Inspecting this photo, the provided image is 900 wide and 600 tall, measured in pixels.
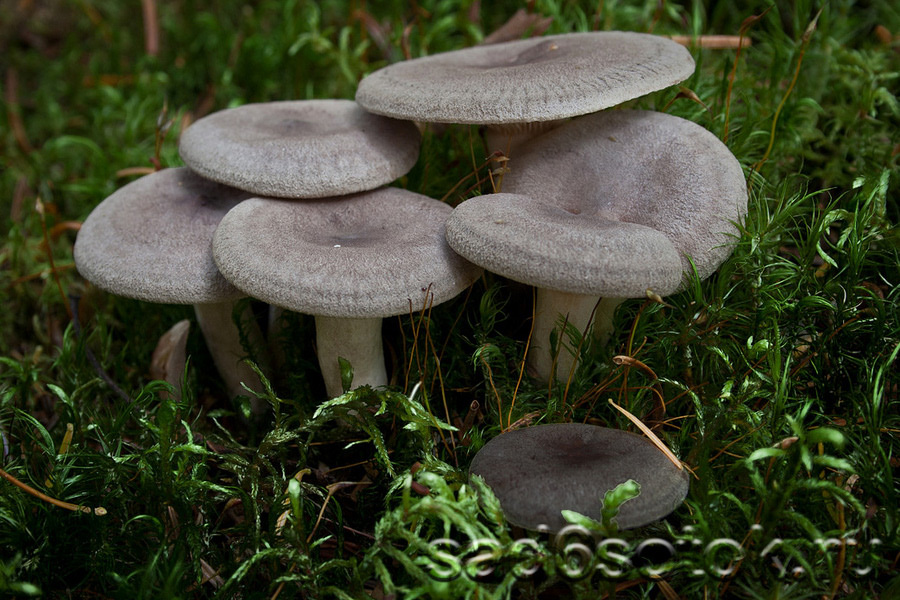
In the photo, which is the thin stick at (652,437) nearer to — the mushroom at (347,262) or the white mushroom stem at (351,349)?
the mushroom at (347,262)

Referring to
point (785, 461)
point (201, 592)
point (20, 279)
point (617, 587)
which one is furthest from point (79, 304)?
point (785, 461)

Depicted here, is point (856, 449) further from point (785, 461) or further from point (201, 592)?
point (201, 592)

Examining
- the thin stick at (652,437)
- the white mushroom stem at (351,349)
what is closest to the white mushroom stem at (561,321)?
the thin stick at (652,437)

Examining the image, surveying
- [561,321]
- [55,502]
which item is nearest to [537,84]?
[561,321]

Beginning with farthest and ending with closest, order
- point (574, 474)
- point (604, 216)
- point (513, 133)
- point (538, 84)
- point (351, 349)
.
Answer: point (513, 133)
point (351, 349)
point (604, 216)
point (538, 84)
point (574, 474)

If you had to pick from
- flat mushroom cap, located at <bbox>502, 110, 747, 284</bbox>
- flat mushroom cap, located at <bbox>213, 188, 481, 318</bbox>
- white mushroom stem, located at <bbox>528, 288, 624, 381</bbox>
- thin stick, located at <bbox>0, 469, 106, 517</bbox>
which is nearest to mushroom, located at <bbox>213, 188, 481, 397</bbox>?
flat mushroom cap, located at <bbox>213, 188, 481, 318</bbox>

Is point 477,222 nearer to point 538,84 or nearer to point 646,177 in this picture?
point 538,84
